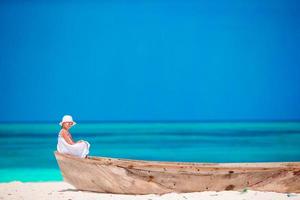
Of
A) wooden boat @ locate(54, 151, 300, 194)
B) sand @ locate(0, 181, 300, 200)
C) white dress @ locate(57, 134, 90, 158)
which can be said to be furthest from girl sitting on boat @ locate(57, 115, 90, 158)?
sand @ locate(0, 181, 300, 200)

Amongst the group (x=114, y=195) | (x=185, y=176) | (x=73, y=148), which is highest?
(x=73, y=148)

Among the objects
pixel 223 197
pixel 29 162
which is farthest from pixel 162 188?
pixel 29 162

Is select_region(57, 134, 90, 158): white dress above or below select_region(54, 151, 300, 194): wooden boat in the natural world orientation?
above

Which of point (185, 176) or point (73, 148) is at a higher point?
point (73, 148)

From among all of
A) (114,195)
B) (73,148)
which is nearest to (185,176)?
(114,195)

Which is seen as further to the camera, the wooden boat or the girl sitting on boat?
the girl sitting on boat

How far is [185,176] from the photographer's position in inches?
230

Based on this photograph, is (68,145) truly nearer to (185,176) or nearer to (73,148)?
(73,148)

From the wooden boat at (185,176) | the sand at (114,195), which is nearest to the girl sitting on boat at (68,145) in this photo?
the wooden boat at (185,176)

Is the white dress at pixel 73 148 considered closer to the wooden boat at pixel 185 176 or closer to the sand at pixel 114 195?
the wooden boat at pixel 185 176

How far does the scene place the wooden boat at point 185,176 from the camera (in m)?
5.82

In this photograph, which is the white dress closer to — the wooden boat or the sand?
the wooden boat

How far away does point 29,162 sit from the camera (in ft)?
46.7

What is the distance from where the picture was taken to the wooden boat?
5820mm
